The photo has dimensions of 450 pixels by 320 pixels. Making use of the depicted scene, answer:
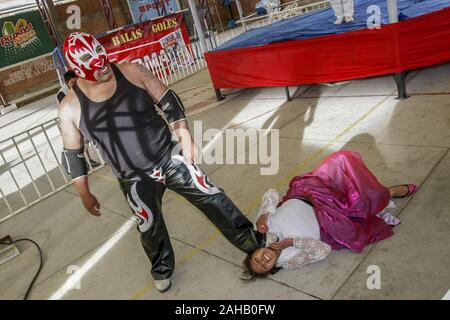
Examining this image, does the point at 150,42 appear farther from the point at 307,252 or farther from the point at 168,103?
the point at 307,252

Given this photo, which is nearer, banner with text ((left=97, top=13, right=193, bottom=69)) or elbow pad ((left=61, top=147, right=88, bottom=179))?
elbow pad ((left=61, top=147, right=88, bottom=179))

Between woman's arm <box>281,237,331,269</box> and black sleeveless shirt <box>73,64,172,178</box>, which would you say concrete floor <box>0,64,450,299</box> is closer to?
woman's arm <box>281,237,331,269</box>

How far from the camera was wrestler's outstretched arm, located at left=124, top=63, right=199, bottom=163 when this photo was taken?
8.55 ft

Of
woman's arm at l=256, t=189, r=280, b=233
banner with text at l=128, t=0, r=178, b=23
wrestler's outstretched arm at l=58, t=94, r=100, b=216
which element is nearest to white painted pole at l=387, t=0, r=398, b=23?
woman's arm at l=256, t=189, r=280, b=233

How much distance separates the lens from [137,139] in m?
2.62

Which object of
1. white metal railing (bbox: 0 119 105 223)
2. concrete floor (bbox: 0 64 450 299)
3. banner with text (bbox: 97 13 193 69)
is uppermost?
banner with text (bbox: 97 13 193 69)

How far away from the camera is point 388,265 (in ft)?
8.36

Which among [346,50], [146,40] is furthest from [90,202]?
[146,40]

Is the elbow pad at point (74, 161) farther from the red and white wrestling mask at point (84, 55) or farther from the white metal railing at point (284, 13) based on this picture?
the white metal railing at point (284, 13)

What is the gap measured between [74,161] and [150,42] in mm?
9763

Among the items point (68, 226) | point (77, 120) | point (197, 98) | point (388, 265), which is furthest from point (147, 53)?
point (388, 265)

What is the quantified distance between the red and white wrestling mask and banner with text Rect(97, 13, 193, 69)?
9085 millimetres

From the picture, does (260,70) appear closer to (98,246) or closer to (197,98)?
(197,98)

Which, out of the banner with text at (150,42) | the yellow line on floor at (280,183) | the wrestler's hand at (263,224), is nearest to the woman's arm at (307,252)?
the wrestler's hand at (263,224)
